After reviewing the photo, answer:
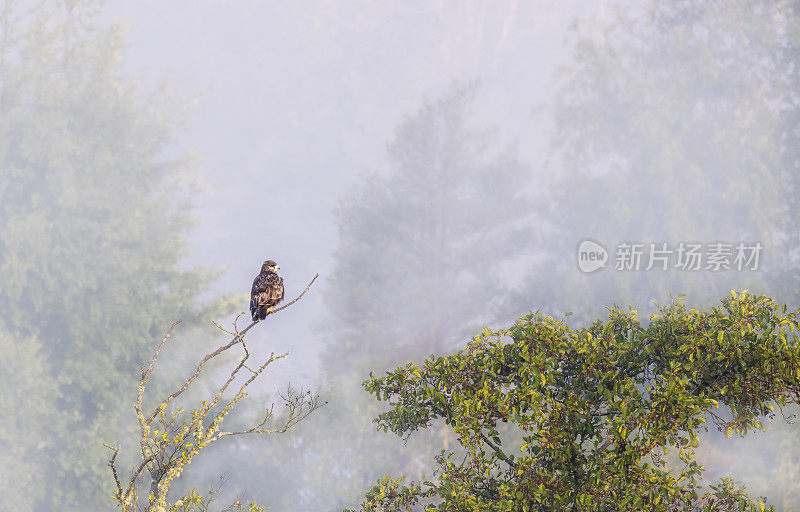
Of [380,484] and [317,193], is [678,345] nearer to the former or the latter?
[380,484]

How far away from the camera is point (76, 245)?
19.7 meters

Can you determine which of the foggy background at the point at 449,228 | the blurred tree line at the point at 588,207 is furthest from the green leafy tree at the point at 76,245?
the blurred tree line at the point at 588,207

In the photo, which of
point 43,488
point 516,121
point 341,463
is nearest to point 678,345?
point 341,463

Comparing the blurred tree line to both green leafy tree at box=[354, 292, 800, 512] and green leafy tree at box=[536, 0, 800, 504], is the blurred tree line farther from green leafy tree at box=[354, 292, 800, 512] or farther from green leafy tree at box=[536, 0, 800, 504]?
green leafy tree at box=[354, 292, 800, 512]

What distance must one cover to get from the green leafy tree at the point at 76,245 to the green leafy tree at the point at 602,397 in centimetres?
1549

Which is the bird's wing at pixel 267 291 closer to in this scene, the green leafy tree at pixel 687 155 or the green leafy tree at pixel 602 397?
the green leafy tree at pixel 602 397

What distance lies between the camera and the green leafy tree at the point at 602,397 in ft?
17.2

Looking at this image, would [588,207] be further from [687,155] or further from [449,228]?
[449,228]

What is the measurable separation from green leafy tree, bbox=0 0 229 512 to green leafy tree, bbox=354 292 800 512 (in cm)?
1549

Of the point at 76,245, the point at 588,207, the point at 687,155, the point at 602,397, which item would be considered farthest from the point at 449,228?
the point at 602,397

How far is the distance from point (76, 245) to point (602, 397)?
60.9 ft

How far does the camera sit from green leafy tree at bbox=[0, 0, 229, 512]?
732 inches

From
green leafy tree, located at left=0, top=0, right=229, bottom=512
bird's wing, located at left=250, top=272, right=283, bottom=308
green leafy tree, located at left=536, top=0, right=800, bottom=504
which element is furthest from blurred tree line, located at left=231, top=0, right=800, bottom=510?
bird's wing, located at left=250, top=272, right=283, bottom=308

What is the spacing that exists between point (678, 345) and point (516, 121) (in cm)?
16499
